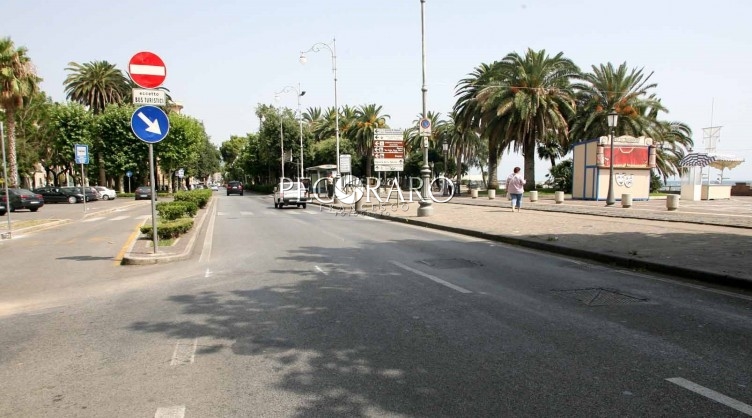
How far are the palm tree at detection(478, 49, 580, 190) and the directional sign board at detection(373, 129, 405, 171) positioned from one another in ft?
53.7

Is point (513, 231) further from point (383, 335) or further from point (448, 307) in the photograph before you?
point (383, 335)

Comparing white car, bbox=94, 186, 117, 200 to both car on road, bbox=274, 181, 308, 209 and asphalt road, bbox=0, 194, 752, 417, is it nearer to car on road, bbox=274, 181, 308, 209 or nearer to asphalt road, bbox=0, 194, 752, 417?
car on road, bbox=274, 181, 308, 209

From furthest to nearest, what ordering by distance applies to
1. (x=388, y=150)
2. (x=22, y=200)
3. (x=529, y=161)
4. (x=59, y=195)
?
(x=529, y=161), (x=59, y=195), (x=22, y=200), (x=388, y=150)

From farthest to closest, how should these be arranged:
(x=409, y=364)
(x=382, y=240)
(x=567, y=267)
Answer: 1. (x=382, y=240)
2. (x=567, y=267)
3. (x=409, y=364)

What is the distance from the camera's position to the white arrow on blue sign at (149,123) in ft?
31.6

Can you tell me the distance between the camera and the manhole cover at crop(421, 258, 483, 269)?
9.11 meters

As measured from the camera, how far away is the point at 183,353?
15.4 ft

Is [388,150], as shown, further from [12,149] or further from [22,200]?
[12,149]

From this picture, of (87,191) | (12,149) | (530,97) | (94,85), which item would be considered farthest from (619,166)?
(94,85)

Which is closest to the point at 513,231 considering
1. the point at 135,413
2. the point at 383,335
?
the point at 383,335

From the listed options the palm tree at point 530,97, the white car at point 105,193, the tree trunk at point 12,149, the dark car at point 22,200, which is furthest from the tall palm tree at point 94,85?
the palm tree at point 530,97

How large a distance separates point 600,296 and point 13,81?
144 ft

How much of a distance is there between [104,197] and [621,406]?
175 feet

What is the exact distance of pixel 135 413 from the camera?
11.5 ft
